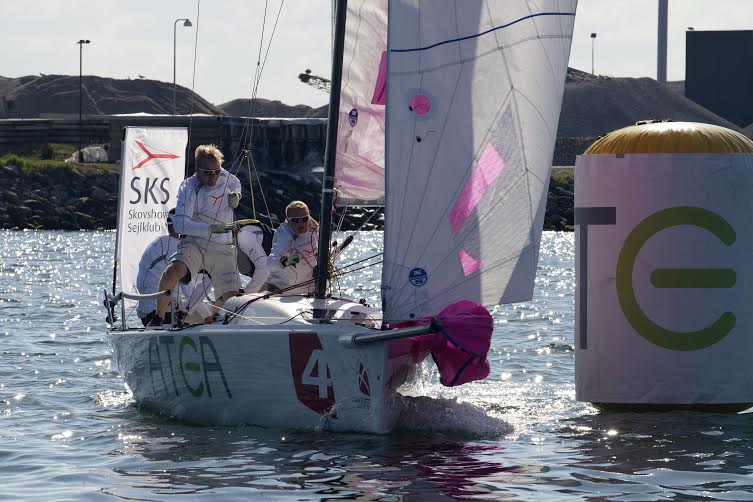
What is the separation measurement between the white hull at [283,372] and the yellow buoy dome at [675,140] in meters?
2.19

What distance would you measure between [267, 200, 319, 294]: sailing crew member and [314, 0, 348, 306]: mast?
2.76 ft

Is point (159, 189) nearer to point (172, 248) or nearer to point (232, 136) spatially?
point (172, 248)

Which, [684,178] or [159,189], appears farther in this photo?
[159,189]

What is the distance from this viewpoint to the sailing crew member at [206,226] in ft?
37.7

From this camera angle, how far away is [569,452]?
9.70 m

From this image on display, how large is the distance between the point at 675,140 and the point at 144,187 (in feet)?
21.0

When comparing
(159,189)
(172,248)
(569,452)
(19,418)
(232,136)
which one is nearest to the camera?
(569,452)

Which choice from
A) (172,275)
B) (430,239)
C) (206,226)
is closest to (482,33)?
(430,239)

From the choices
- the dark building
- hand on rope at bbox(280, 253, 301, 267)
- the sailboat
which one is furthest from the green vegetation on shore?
the sailboat

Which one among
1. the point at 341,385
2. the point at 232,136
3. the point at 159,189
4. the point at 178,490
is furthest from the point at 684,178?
the point at 232,136

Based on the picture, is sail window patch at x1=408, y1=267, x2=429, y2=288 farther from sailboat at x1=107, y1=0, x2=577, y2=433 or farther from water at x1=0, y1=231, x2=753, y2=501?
water at x1=0, y1=231, x2=753, y2=501

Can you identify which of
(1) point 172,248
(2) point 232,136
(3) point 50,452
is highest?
(2) point 232,136

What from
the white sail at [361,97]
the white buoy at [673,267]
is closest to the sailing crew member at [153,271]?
the white sail at [361,97]

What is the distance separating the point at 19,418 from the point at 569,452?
180 inches
